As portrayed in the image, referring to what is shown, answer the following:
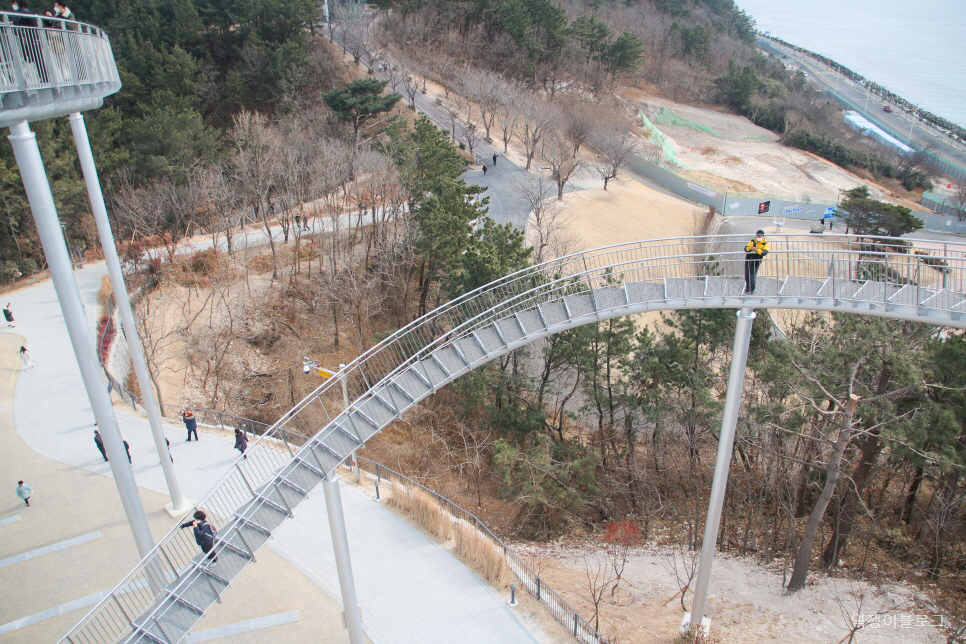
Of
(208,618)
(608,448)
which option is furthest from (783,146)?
(208,618)

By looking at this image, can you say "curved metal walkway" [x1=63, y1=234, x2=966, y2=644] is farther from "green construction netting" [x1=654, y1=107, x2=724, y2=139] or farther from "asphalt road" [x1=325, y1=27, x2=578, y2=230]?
"green construction netting" [x1=654, y1=107, x2=724, y2=139]

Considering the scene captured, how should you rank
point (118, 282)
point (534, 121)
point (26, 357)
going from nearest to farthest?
point (118, 282) → point (26, 357) → point (534, 121)

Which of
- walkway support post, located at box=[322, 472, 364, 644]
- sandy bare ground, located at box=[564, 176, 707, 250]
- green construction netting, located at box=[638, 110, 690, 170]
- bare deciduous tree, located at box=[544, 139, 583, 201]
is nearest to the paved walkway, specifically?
walkway support post, located at box=[322, 472, 364, 644]

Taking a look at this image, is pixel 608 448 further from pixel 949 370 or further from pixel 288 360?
pixel 288 360

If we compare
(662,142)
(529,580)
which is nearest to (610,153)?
(662,142)

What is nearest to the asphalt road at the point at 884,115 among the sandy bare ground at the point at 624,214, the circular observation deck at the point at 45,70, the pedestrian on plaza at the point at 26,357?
the sandy bare ground at the point at 624,214

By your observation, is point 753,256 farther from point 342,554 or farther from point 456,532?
point 342,554
